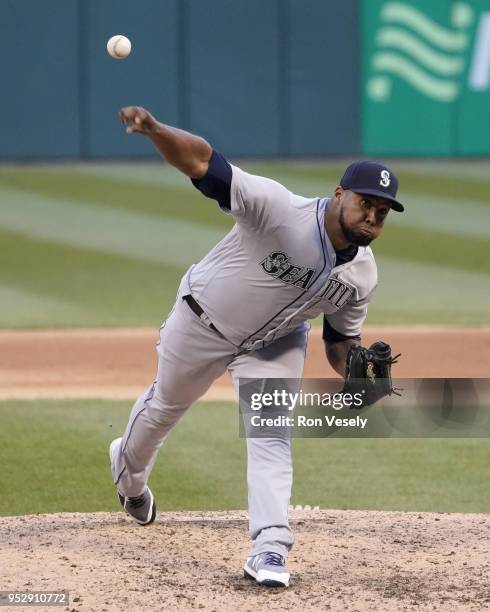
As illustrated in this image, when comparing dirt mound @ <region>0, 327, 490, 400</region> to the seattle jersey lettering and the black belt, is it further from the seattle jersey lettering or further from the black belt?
the seattle jersey lettering

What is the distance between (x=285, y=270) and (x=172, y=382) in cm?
75

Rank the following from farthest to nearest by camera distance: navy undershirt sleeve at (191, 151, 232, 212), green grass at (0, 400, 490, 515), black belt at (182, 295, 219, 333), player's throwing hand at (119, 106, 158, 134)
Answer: green grass at (0, 400, 490, 515) < black belt at (182, 295, 219, 333) < navy undershirt sleeve at (191, 151, 232, 212) < player's throwing hand at (119, 106, 158, 134)

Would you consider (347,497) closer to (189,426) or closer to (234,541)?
(234,541)

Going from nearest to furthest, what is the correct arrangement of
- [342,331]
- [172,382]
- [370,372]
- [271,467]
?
1. [271,467]
2. [370,372]
3. [172,382]
4. [342,331]

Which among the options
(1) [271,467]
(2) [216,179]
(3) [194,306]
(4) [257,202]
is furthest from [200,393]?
(2) [216,179]

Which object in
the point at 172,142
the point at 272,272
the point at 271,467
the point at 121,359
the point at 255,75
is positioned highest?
the point at 172,142

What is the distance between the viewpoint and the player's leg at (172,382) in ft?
17.1

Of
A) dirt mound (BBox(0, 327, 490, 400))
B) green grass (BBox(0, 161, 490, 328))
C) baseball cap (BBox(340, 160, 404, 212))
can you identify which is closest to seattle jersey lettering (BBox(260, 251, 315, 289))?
baseball cap (BBox(340, 160, 404, 212))

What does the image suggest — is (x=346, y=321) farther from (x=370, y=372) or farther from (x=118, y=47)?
(x=118, y=47)

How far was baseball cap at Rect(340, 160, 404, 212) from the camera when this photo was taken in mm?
4840

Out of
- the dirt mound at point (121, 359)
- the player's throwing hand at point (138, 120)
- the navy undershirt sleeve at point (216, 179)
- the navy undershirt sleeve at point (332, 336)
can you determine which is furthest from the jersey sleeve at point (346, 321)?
the dirt mound at point (121, 359)

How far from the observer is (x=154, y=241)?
15.9 metres

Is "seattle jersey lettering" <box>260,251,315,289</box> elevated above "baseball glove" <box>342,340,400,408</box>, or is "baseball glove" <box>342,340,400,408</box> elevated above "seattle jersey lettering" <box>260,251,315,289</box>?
"seattle jersey lettering" <box>260,251,315,289</box>

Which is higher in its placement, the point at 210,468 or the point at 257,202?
the point at 257,202
